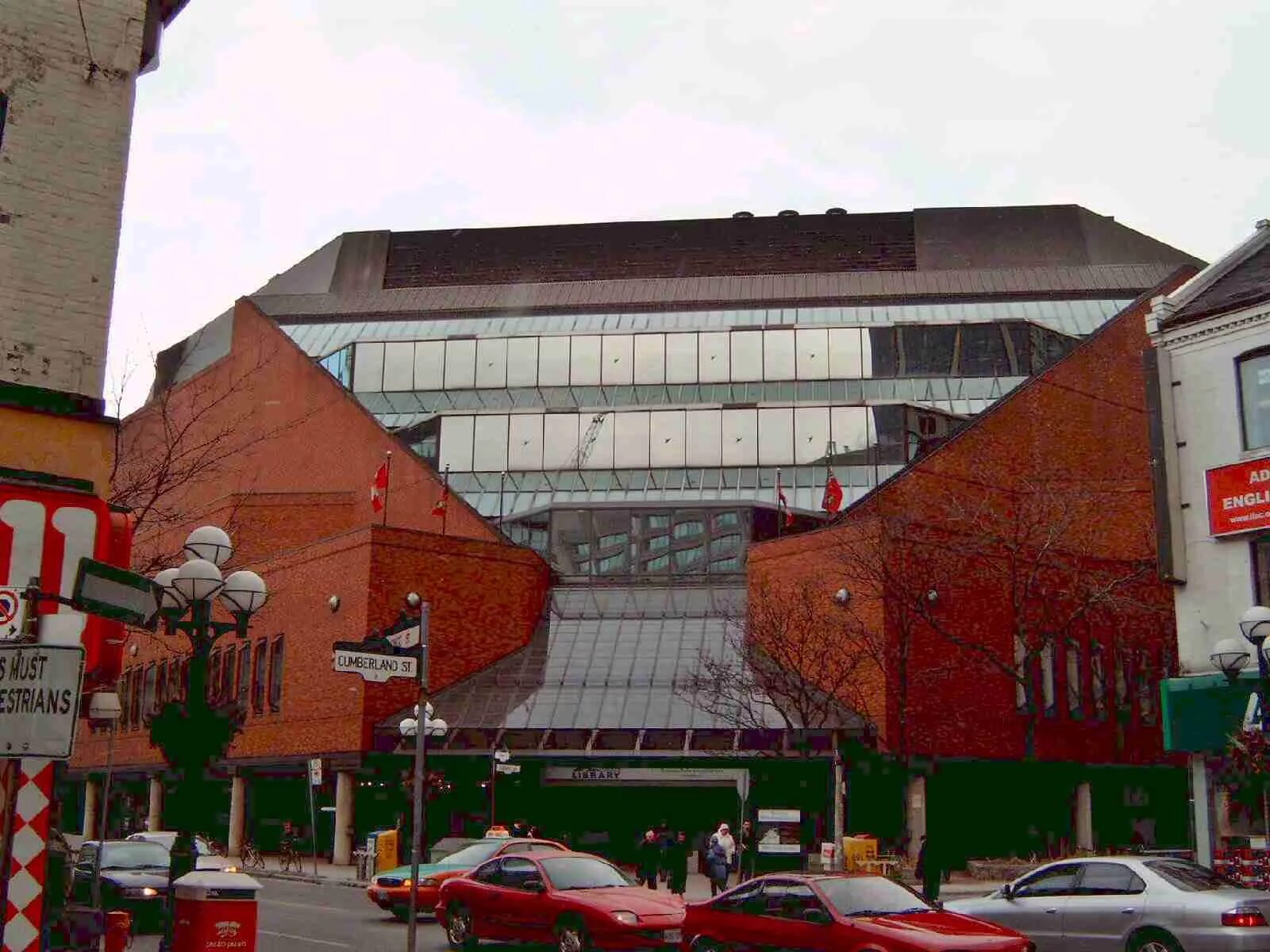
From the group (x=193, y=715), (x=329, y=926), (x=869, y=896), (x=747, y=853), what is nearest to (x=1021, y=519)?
(x=747, y=853)

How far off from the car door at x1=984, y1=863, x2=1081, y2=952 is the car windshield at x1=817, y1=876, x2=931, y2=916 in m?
2.24

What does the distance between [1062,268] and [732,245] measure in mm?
16138

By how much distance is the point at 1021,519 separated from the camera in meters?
37.9

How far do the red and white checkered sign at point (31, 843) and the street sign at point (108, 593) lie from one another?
3.90 m

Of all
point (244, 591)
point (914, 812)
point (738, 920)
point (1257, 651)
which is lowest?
point (738, 920)

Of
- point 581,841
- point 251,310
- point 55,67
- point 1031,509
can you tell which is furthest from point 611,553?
point 55,67

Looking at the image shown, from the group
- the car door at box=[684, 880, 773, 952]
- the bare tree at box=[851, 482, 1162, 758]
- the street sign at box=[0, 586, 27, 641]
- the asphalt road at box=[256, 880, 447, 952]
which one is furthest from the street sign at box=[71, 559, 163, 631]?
the bare tree at box=[851, 482, 1162, 758]

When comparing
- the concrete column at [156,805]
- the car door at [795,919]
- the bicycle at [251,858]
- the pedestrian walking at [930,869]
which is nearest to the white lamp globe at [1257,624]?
the car door at [795,919]

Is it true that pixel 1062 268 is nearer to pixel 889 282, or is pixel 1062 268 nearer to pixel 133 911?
pixel 889 282

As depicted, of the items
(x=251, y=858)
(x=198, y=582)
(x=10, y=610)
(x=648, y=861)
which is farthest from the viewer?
(x=251, y=858)

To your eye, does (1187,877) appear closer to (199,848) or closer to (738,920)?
(738,920)

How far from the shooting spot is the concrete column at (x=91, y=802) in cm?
5550

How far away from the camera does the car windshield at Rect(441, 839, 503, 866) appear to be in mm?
25203

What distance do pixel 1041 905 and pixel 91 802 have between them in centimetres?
4743
